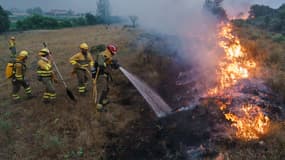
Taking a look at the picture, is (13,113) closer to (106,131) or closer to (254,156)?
(106,131)

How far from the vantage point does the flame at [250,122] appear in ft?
19.2

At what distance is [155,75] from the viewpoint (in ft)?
34.9

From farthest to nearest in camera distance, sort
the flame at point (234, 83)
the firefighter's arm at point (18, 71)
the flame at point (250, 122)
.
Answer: the firefighter's arm at point (18, 71) → the flame at point (234, 83) → the flame at point (250, 122)

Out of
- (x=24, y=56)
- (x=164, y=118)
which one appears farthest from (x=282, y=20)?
(x=24, y=56)

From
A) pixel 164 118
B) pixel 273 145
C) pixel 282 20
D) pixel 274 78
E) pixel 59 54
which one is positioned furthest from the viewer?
pixel 282 20

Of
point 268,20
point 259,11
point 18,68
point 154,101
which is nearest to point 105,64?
point 154,101

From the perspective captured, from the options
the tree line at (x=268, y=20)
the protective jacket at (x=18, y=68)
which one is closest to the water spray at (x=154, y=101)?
the protective jacket at (x=18, y=68)

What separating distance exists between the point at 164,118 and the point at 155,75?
12.1ft

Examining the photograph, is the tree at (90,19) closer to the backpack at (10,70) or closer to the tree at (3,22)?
the tree at (3,22)

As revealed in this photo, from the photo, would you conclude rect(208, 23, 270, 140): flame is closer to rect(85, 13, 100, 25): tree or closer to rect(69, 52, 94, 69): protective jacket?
rect(69, 52, 94, 69): protective jacket

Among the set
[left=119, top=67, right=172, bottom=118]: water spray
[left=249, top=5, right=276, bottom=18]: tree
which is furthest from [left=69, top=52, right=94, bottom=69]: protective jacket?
[left=249, top=5, right=276, bottom=18]: tree

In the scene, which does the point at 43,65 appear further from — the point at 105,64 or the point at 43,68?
the point at 105,64

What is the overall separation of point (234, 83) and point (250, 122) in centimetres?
267

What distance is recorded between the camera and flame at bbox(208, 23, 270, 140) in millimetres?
6043
